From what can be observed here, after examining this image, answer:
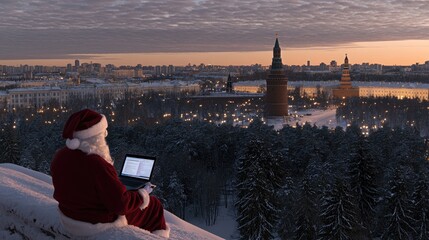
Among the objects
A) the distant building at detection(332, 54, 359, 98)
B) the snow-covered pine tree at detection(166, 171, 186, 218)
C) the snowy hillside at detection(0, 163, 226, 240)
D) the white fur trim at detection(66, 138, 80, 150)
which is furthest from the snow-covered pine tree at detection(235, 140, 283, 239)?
the distant building at detection(332, 54, 359, 98)

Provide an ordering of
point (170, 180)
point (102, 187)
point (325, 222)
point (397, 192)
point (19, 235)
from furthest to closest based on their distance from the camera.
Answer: point (170, 180)
point (397, 192)
point (325, 222)
point (19, 235)
point (102, 187)

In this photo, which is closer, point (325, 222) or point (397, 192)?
point (325, 222)

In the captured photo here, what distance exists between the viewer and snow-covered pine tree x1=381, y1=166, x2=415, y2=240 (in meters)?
15.8

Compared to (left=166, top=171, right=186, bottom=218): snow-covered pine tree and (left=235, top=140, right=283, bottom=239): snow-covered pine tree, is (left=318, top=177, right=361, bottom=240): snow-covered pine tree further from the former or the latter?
(left=166, top=171, right=186, bottom=218): snow-covered pine tree

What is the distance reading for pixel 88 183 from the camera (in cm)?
334

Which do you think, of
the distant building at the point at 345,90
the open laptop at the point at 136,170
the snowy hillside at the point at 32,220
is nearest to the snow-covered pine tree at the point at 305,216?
the snowy hillside at the point at 32,220

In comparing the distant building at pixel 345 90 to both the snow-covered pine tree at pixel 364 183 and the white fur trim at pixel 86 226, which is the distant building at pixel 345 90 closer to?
the snow-covered pine tree at pixel 364 183

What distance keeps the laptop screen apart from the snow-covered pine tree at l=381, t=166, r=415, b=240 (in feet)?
41.3

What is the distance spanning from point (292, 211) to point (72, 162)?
1351 cm

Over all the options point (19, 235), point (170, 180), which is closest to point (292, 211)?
point (170, 180)

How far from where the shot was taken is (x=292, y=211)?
1627 cm

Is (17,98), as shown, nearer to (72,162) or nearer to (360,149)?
(360,149)

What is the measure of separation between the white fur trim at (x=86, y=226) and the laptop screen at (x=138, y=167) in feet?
3.57

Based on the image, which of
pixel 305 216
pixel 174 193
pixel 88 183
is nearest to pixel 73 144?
pixel 88 183
